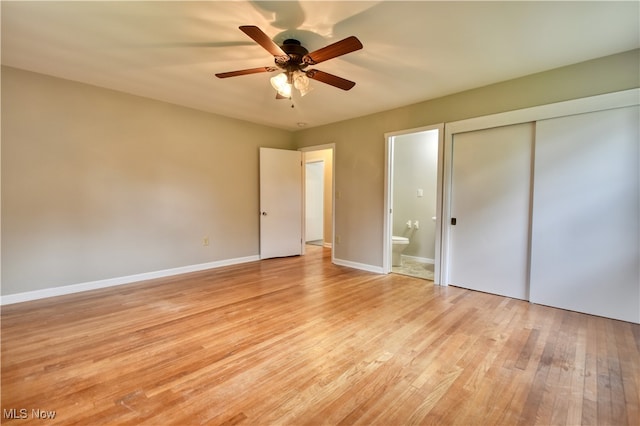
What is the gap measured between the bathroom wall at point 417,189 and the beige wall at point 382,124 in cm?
81

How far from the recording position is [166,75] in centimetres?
300

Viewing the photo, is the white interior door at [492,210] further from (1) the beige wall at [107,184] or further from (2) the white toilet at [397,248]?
(1) the beige wall at [107,184]

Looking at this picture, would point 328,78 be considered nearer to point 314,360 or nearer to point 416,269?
point 314,360

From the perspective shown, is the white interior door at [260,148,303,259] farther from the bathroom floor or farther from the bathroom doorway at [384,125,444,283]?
the bathroom floor

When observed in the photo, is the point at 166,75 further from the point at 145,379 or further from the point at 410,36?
the point at 145,379

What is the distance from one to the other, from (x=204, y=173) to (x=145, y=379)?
3.15m

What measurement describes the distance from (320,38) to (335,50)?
0.45m

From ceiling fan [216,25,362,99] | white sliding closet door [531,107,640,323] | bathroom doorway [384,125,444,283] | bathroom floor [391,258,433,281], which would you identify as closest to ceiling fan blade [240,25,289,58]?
ceiling fan [216,25,362,99]

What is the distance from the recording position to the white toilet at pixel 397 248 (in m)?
4.54

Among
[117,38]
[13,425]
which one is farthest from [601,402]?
[117,38]

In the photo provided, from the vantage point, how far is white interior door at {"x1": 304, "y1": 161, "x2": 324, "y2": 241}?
24.5 ft

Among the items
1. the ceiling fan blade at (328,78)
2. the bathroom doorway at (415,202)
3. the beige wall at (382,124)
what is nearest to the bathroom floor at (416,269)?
the bathroom doorway at (415,202)

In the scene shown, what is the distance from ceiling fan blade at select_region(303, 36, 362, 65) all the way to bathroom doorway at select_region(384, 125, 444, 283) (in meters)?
2.65

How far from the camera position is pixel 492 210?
10.7 feet
